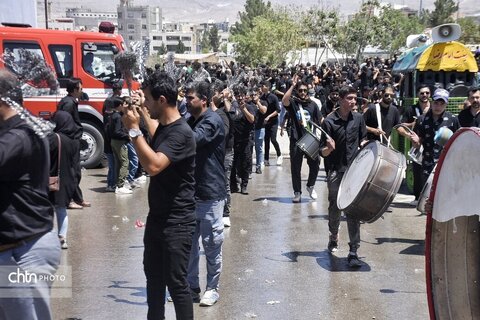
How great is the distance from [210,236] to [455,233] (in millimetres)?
2537

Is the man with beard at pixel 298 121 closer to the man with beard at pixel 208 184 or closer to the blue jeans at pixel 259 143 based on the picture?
the blue jeans at pixel 259 143

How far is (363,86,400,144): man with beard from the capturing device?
434 inches

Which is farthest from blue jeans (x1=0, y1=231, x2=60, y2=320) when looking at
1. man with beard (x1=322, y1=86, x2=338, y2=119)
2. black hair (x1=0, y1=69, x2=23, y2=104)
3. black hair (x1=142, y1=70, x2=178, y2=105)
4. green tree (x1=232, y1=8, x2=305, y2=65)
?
green tree (x1=232, y1=8, x2=305, y2=65)

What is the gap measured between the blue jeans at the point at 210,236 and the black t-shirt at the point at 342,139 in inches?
76.0

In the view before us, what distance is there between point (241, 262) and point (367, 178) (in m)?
1.71

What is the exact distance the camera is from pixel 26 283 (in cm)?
399

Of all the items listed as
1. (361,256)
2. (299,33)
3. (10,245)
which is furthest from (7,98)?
(299,33)

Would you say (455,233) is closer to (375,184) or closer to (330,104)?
(375,184)

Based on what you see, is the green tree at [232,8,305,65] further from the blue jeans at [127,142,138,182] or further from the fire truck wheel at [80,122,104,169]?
the blue jeans at [127,142,138,182]

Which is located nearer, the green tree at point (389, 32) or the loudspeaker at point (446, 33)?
the loudspeaker at point (446, 33)

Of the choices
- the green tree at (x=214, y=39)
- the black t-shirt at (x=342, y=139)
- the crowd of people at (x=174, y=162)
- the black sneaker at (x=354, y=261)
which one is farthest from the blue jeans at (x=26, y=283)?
the green tree at (x=214, y=39)

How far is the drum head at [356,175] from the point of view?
23.2 ft

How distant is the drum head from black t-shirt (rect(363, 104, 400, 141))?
355 centimetres

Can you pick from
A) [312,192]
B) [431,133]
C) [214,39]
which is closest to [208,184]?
[431,133]
